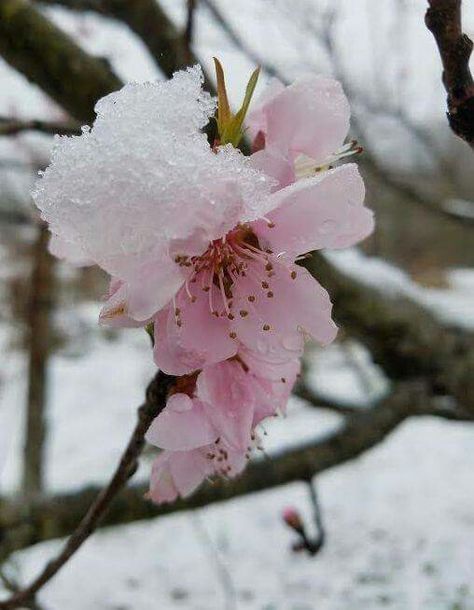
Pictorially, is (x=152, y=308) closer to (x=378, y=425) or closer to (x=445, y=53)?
(x=445, y=53)

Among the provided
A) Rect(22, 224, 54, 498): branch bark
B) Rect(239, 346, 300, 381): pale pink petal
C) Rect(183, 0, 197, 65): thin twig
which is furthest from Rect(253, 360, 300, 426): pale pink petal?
Rect(22, 224, 54, 498): branch bark

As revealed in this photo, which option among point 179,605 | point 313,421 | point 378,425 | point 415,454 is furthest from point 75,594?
point 313,421

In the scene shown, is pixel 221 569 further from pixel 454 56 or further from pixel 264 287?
pixel 454 56

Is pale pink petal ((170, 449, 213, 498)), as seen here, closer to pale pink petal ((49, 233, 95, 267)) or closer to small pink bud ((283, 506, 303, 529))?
pale pink petal ((49, 233, 95, 267))

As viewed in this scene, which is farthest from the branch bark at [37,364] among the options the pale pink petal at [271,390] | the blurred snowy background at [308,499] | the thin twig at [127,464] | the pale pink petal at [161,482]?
the pale pink petal at [271,390]

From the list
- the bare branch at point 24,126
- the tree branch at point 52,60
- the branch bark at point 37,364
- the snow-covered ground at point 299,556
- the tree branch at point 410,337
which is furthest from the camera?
the snow-covered ground at point 299,556

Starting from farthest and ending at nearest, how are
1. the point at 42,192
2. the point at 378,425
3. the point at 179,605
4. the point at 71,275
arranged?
the point at 71,275 < the point at 179,605 < the point at 378,425 < the point at 42,192

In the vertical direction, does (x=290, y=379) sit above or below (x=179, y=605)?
above

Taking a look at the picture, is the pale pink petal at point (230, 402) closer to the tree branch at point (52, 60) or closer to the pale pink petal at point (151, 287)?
the pale pink petal at point (151, 287)
